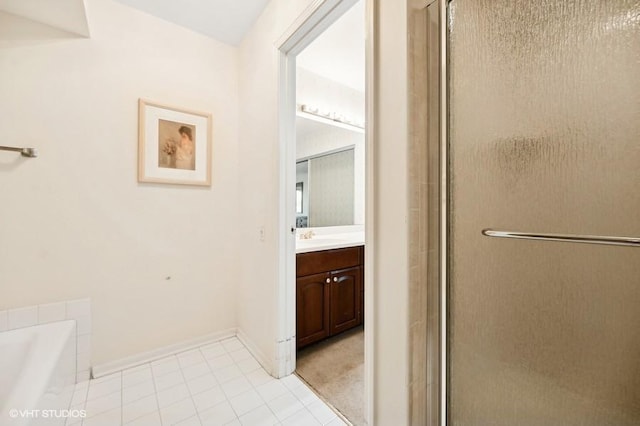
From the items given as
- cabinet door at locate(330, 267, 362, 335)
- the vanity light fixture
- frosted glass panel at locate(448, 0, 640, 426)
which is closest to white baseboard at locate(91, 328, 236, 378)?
cabinet door at locate(330, 267, 362, 335)

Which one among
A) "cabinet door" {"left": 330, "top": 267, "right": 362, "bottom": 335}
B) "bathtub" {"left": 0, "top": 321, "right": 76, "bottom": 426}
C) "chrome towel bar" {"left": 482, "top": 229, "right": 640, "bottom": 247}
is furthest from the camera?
"cabinet door" {"left": 330, "top": 267, "right": 362, "bottom": 335}

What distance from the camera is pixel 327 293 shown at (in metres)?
2.06

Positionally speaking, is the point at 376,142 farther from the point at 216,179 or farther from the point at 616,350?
the point at 216,179

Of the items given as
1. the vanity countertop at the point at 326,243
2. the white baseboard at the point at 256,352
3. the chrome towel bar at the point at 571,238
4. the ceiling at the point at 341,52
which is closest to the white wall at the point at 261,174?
the white baseboard at the point at 256,352

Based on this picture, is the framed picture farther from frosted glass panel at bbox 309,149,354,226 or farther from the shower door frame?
the shower door frame

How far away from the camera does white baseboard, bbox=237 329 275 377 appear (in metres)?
1.76

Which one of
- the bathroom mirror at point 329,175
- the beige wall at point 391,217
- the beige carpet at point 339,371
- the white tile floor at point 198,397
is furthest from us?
the bathroom mirror at point 329,175

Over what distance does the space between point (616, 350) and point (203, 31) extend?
2.85 meters

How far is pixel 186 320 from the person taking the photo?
2080mm

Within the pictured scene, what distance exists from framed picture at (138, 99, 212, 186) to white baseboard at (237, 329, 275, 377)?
1.30 m

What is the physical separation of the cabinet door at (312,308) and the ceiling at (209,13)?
1.96 metres

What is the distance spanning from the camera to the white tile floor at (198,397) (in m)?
1.37

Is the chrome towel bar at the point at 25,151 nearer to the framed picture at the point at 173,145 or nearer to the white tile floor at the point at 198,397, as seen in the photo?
the framed picture at the point at 173,145

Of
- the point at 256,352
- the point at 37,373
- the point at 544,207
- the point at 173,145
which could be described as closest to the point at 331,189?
the point at 173,145
